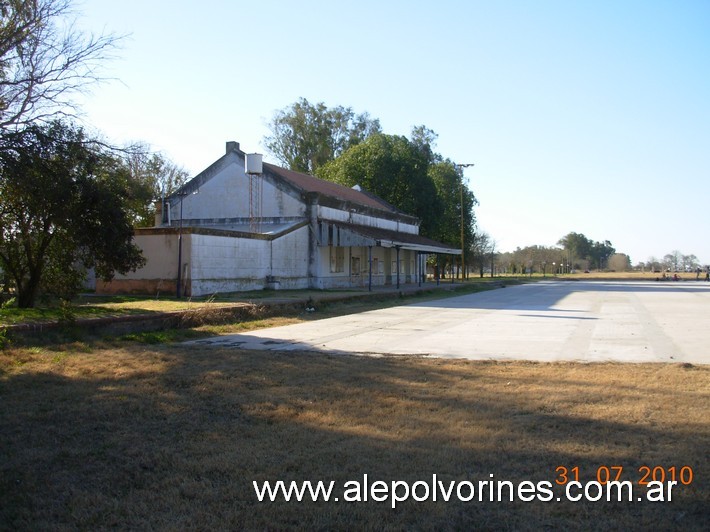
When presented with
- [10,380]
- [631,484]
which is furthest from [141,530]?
[10,380]

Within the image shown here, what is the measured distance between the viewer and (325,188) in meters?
40.3

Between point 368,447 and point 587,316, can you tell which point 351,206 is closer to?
point 587,316

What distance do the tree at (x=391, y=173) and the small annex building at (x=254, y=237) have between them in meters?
7.22

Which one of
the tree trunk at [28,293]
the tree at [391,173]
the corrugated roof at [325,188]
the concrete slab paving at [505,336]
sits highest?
the tree at [391,173]

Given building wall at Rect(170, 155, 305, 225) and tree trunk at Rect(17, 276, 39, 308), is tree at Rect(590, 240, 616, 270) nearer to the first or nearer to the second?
building wall at Rect(170, 155, 305, 225)

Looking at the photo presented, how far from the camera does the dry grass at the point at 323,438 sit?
13.3 ft

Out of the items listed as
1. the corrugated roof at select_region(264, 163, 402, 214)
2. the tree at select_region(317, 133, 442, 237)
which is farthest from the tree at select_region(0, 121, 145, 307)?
the tree at select_region(317, 133, 442, 237)

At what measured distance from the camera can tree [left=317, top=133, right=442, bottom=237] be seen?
1969 inches

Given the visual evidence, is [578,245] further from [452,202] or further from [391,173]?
[391,173]

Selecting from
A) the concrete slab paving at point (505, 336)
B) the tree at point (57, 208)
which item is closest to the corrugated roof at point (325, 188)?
the concrete slab paving at point (505, 336)

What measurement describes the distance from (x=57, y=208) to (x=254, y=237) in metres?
14.3

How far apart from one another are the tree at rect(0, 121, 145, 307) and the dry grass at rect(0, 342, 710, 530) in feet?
16.1

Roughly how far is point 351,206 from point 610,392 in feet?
102

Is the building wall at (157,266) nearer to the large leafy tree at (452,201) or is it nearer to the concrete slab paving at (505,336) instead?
the concrete slab paving at (505,336)
